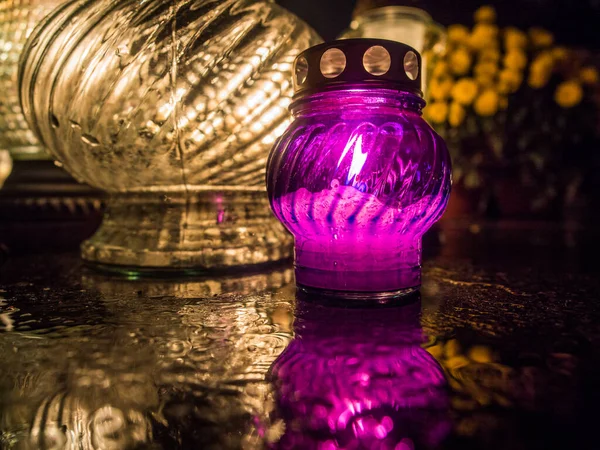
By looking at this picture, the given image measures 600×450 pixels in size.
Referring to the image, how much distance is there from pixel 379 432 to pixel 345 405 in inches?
0.8

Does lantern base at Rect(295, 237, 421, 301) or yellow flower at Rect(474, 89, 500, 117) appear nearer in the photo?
lantern base at Rect(295, 237, 421, 301)

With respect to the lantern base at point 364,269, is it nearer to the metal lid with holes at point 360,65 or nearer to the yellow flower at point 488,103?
the metal lid with holes at point 360,65

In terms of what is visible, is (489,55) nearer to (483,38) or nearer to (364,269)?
(483,38)

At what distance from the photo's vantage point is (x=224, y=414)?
0.16 m

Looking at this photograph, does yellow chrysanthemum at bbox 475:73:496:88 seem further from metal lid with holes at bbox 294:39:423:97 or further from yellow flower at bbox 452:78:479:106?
metal lid with holes at bbox 294:39:423:97

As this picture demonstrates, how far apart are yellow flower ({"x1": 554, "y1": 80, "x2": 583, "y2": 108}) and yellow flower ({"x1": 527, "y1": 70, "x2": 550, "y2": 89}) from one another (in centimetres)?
4

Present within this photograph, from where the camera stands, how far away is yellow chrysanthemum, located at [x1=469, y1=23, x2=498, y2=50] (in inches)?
38.8

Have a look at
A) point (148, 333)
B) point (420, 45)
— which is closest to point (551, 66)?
point (420, 45)

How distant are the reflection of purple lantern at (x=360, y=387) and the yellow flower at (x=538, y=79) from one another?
863 mm

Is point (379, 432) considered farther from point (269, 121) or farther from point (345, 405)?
point (269, 121)

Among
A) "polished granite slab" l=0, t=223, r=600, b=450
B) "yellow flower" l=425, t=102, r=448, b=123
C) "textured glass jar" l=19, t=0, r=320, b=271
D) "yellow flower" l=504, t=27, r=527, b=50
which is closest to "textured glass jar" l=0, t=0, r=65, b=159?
"textured glass jar" l=19, t=0, r=320, b=271

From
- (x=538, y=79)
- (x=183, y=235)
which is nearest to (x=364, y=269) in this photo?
(x=183, y=235)

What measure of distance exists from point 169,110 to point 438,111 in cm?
74

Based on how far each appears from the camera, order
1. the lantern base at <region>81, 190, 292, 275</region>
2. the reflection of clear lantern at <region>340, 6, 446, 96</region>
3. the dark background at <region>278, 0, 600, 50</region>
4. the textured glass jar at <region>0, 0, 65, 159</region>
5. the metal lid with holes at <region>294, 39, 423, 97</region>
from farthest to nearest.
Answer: the dark background at <region>278, 0, 600, 50</region> → the reflection of clear lantern at <region>340, 6, 446, 96</region> → the textured glass jar at <region>0, 0, 65, 159</region> → the lantern base at <region>81, 190, 292, 275</region> → the metal lid with holes at <region>294, 39, 423, 97</region>
